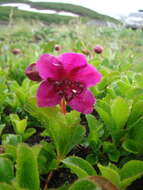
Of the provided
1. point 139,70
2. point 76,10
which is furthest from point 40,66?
point 76,10

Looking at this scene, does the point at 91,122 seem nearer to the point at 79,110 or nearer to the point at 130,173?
the point at 79,110

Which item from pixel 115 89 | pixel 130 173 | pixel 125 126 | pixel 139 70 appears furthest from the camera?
pixel 139 70

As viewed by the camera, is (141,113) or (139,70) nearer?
(141,113)

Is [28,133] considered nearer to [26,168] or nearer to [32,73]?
[32,73]

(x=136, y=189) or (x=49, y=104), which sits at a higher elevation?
(x=49, y=104)

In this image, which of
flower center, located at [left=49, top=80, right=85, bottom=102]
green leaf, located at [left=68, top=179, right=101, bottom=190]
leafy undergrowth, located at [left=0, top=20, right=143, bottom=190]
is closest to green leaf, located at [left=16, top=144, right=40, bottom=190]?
leafy undergrowth, located at [left=0, top=20, right=143, bottom=190]

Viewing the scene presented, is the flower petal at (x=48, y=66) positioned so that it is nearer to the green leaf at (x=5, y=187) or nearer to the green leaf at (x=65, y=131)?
the green leaf at (x=65, y=131)
